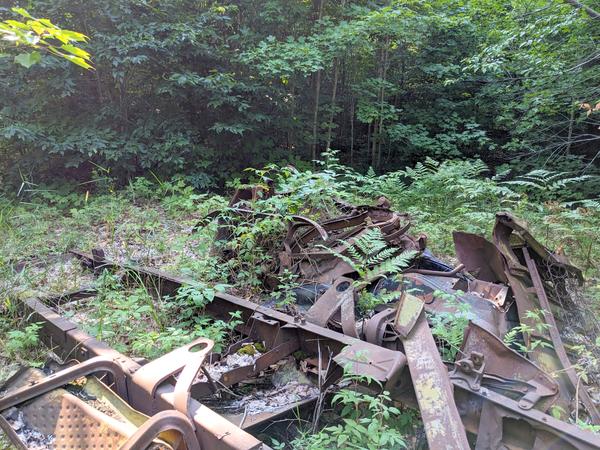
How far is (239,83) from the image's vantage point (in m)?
9.15

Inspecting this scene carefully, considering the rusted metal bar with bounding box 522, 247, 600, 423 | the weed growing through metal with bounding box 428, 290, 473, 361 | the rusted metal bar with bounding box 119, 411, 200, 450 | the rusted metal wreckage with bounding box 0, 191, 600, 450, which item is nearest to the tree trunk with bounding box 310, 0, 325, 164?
the rusted metal wreckage with bounding box 0, 191, 600, 450

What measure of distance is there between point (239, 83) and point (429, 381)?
8.45m

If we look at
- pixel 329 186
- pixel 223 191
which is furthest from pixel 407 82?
pixel 329 186

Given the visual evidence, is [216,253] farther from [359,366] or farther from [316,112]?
[316,112]

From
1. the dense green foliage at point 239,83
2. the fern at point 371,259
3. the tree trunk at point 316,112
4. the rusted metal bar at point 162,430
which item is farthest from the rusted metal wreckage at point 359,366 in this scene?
the tree trunk at point 316,112

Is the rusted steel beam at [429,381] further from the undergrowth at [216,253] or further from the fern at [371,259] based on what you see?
the fern at [371,259]

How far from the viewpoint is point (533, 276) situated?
117 inches

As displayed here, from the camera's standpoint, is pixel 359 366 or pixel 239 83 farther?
A: pixel 239 83

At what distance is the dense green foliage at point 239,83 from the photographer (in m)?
8.27

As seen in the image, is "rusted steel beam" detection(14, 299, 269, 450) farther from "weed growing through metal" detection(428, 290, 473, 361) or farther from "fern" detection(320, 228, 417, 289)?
"fern" detection(320, 228, 417, 289)

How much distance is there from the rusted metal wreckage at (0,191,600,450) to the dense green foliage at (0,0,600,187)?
5.57m

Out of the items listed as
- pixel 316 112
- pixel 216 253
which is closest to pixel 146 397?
pixel 216 253

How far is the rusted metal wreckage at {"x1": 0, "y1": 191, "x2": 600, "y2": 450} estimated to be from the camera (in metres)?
1.56

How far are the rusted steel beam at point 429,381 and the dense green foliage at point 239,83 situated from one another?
21.5 ft
